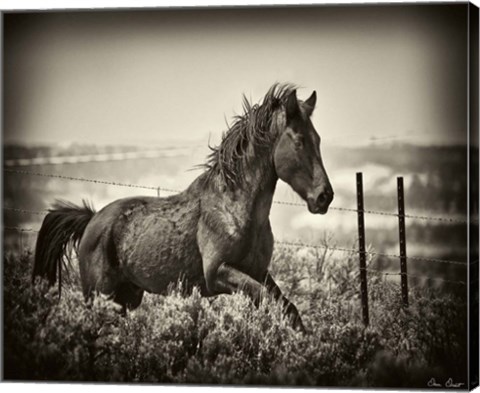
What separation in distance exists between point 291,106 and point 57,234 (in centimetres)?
162

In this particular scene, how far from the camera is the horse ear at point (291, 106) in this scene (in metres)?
7.56

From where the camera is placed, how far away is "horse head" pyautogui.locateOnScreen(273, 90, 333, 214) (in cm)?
757

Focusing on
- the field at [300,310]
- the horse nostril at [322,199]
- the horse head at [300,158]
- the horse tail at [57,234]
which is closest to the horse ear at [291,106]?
the horse head at [300,158]

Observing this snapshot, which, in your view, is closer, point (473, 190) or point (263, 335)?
point (473, 190)

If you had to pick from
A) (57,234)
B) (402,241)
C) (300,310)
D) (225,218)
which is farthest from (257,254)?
(57,234)

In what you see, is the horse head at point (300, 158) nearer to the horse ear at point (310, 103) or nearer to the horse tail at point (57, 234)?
the horse ear at point (310, 103)

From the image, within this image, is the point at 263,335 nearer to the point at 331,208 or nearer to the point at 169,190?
the point at 331,208

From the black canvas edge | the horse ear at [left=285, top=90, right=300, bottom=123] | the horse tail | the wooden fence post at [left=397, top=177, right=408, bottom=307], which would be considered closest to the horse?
the horse ear at [left=285, top=90, right=300, bottom=123]

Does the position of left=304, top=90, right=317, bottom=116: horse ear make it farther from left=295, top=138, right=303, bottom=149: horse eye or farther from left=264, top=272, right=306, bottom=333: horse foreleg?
left=264, top=272, right=306, bottom=333: horse foreleg

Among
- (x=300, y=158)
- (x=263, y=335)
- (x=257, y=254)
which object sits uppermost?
(x=300, y=158)

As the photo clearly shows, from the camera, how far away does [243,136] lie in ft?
25.2

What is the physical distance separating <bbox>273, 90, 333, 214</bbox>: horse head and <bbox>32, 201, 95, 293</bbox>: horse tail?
123 centimetres
